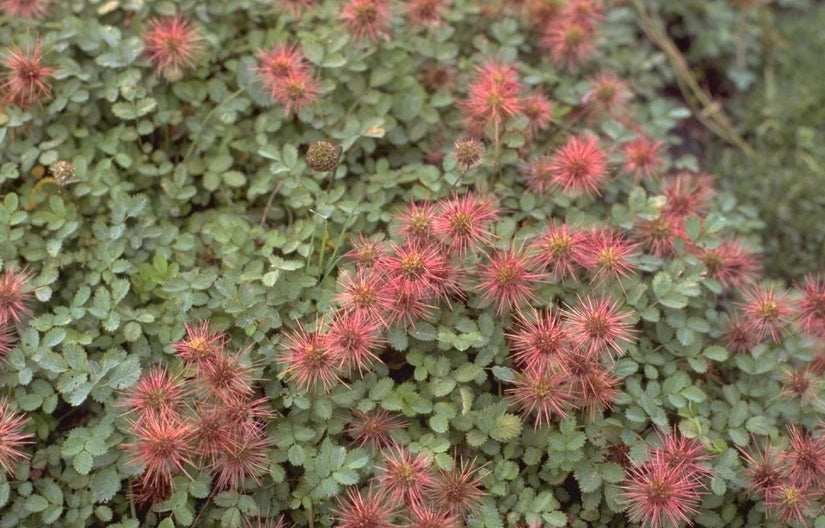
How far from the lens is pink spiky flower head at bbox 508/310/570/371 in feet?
6.81

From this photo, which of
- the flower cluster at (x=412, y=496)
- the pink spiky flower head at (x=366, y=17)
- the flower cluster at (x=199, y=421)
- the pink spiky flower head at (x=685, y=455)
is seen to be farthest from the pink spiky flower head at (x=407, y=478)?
the pink spiky flower head at (x=366, y=17)

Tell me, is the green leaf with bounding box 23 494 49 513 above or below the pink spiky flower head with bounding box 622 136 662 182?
below

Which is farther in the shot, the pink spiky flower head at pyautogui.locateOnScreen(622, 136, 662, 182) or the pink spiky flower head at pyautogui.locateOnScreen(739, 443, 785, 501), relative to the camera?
the pink spiky flower head at pyautogui.locateOnScreen(622, 136, 662, 182)

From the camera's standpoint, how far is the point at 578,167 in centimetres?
238

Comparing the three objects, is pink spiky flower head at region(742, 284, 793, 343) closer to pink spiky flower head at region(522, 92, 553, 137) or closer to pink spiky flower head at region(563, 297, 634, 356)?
Result: pink spiky flower head at region(563, 297, 634, 356)

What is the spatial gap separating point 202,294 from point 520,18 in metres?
1.47

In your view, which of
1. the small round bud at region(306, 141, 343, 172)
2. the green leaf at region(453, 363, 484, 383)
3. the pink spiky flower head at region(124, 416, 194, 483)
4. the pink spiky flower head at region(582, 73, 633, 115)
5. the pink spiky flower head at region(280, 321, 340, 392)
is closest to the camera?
the pink spiky flower head at region(124, 416, 194, 483)

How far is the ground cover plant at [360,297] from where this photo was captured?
205cm

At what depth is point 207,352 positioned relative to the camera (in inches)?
80.4

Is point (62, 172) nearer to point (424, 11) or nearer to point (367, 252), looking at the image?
point (367, 252)

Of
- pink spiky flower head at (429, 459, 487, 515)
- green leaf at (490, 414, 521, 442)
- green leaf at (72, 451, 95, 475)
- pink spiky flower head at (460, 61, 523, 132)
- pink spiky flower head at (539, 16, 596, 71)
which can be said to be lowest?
pink spiky flower head at (429, 459, 487, 515)

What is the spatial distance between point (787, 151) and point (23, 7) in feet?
8.91

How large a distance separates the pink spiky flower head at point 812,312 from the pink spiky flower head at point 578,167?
23.8 inches

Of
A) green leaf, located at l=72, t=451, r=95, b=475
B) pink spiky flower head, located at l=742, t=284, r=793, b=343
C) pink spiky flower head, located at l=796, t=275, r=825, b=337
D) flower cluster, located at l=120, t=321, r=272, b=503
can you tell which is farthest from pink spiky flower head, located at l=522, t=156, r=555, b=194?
green leaf, located at l=72, t=451, r=95, b=475
